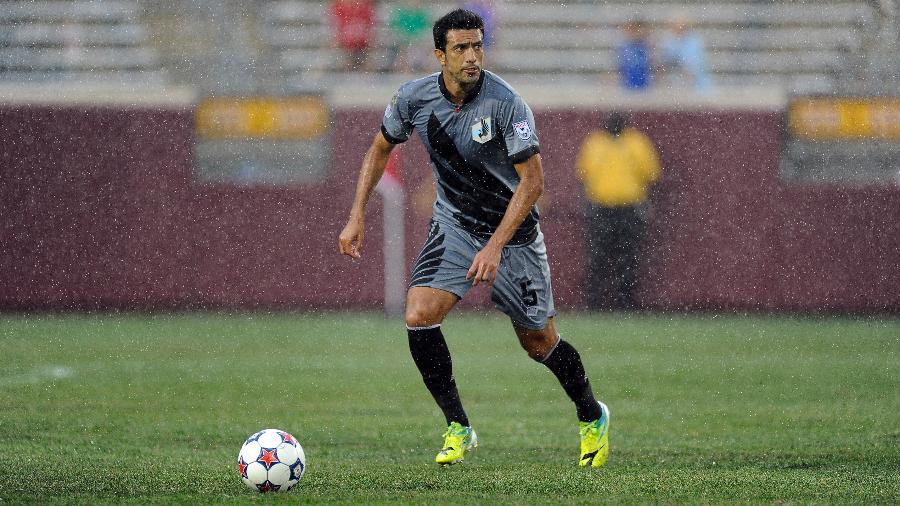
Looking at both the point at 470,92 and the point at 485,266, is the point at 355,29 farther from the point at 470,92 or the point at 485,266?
the point at 485,266

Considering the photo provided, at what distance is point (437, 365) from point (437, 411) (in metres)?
2.41

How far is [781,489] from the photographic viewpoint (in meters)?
5.88

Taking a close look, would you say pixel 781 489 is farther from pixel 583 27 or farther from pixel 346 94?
pixel 583 27

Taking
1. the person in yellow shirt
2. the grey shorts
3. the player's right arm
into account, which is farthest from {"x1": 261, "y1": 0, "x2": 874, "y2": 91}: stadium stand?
the grey shorts

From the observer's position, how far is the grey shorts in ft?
22.4

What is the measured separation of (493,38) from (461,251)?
12950 mm

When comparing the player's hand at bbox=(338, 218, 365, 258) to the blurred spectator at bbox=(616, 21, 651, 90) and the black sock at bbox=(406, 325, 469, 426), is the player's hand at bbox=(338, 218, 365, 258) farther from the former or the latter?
the blurred spectator at bbox=(616, 21, 651, 90)

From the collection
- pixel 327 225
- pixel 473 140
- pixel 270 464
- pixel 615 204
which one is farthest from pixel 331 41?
pixel 270 464

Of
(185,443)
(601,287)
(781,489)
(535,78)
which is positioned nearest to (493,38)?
(535,78)

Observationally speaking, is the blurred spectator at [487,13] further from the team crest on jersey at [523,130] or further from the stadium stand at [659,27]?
the team crest on jersey at [523,130]

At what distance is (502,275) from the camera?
6.86 meters

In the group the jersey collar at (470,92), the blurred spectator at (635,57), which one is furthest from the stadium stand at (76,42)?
the jersey collar at (470,92)

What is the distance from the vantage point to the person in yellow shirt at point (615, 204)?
53.1ft

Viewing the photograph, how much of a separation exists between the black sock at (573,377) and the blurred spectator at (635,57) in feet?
35.0
